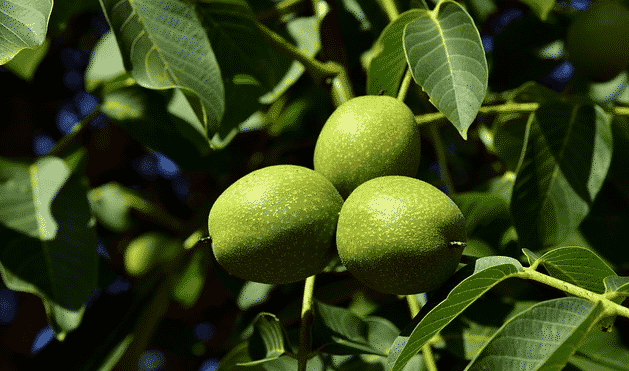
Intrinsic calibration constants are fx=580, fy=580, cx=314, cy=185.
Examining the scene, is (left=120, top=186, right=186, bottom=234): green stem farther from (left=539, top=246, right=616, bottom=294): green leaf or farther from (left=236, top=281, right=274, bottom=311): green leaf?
(left=539, top=246, right=616, bottom=294): green leaf

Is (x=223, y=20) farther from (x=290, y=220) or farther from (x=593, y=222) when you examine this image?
(x=593, y=222)

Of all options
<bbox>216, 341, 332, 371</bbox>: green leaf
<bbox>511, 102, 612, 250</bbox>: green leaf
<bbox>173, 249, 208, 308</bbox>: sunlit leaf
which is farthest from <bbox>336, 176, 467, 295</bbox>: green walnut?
<bbox>173, 249, 208, 308</bbox>: sunlit leaf

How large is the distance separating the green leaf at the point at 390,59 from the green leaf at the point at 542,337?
0.48m

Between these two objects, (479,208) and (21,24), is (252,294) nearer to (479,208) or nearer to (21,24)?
(479,208)

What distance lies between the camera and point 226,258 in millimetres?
861

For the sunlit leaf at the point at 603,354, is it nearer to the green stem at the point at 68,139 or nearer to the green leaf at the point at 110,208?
the green stem at the point at 68,139

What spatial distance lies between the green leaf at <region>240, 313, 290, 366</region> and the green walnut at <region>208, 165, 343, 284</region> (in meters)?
0.12

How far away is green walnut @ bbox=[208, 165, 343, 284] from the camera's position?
0.83m

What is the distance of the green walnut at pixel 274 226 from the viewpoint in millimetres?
834

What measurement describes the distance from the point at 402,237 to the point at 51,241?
74 centimetres

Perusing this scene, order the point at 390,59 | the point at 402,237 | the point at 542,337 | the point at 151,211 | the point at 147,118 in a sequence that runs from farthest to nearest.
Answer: the point at 151,211
the point at 147,118
the point at 390,59
the point at 402,237
the point at 542,337

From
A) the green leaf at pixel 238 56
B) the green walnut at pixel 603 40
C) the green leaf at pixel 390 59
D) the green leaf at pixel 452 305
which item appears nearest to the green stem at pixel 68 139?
the green leaf at pixel 238 56

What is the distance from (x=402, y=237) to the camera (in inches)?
31.4

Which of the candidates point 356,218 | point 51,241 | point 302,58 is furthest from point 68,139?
point 356,218
